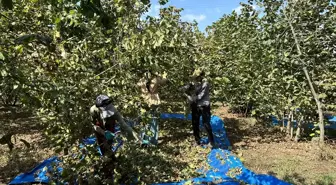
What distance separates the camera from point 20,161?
17.7ft

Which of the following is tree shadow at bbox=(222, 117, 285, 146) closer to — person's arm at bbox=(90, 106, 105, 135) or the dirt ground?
the dirt ground

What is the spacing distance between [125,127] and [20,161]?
12.6ft

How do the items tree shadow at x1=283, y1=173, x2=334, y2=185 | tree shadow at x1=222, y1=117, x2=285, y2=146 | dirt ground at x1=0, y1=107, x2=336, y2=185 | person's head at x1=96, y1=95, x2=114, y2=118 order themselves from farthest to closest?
tree shadow at x1=222, y1=117, x2=285, y2=146, dirt ground at x1=0, y1=107, x2=336, y2=185, tree shadow at x1=283, y1=173, x2=334, y2=185, person's head at x1=96, y1=95, x2=114, y2=118

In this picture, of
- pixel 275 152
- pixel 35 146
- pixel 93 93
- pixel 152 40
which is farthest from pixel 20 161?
pixel 275 152

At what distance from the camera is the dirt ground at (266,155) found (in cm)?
461

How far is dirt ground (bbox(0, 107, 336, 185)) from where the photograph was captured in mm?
4613

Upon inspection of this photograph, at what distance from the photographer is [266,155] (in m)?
5.58

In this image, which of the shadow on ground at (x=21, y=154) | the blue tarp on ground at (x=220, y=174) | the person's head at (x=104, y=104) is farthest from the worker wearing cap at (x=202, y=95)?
the shadow on ground at (x=21, y=154)

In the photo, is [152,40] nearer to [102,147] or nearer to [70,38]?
[70,38]

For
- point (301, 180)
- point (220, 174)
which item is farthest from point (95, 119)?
point (301, 180)

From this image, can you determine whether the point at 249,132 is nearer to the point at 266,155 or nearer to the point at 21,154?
the point at 266,155

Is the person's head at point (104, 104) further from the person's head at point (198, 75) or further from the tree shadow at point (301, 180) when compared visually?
the tree shadow at point (301, 180)

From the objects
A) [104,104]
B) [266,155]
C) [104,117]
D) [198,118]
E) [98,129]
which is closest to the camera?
[104,104]

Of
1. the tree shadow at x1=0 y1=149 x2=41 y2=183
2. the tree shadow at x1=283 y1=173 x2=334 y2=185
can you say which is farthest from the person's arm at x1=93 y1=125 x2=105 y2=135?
the tree shadow at x1=283 y1=173 x2=334 y2=185
